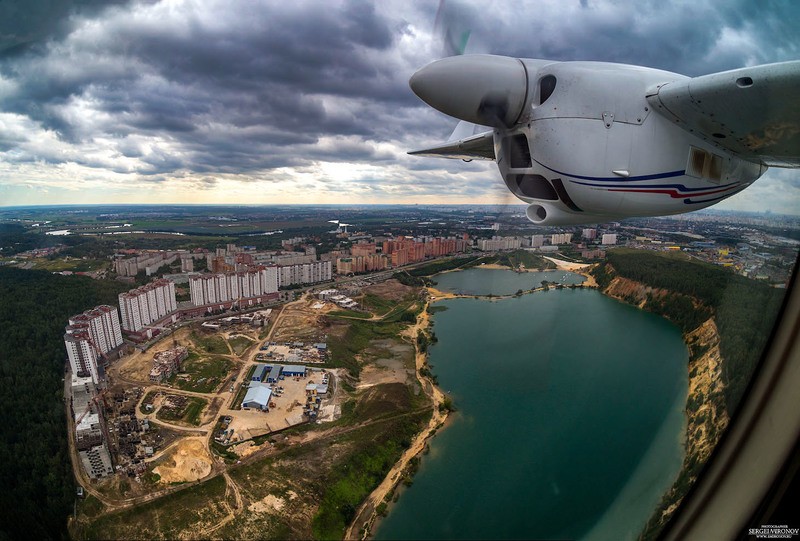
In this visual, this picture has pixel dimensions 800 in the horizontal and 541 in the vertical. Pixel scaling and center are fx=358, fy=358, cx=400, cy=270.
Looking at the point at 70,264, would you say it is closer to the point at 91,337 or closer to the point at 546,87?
the point at 91,337

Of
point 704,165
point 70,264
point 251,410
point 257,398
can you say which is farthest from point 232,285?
point 704,165

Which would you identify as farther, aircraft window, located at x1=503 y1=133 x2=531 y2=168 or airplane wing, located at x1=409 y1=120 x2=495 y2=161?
airplane wing, located at x1=409 y1=120 x2=495 y2=161

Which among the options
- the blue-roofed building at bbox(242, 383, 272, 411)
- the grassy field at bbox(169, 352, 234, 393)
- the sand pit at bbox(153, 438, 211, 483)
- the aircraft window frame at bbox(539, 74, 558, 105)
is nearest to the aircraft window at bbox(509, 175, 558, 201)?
the aircraft window frame at bbox(539, 74, 558, 105)

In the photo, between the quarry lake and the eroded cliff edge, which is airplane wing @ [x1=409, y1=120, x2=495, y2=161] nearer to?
the quarry lake

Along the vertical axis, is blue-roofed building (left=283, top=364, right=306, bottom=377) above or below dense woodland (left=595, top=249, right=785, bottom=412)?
below

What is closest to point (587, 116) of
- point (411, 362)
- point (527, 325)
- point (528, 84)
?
point (528, 84)

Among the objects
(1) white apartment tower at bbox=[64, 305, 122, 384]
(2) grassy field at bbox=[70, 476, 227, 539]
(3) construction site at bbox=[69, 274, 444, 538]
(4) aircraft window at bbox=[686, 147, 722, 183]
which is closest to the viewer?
(4) aircraft window at bbox=[686, 147, 722, 183]

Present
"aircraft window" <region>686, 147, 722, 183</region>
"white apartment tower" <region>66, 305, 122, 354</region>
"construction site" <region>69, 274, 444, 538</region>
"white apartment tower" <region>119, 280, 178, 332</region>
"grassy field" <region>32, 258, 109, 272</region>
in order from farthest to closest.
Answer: "grassy field" <region>32, 258, 109, 272</region>, "white apartment tower" <region>119, 280, 178, 332</region>, "white apartment tower" <region>66, 305, 122, 354</region>, "construction site" <region>69, 274, 444, 538</region>, "aircraft window" <region>686, 147, 722, 183</region>
